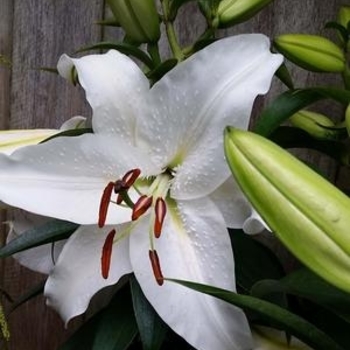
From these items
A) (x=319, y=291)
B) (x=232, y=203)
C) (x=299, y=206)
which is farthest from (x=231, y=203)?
(x=299, y=206)

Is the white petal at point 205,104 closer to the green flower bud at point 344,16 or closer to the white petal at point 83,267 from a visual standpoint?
the white petal at point 83,267

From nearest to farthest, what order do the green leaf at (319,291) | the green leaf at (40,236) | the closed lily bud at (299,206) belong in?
the closed lily bud at (299,206) < the green leaf at (319,291) < the green leaf at (40,236)

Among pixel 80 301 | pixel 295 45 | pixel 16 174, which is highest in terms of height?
pixel 295 45

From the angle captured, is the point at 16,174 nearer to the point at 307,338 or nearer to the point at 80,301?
the point at 80,301

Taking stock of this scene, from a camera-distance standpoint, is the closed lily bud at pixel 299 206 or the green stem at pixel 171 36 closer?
the closed lily bud at pixel 299 206

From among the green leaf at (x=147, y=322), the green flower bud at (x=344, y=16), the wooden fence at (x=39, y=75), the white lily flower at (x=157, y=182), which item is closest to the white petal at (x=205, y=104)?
the white lily flower at (x=157, y=182)

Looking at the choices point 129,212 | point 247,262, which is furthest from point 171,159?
point 247,262

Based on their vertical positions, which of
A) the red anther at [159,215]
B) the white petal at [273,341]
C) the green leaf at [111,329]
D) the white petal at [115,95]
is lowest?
the green leaf at [111,329]
